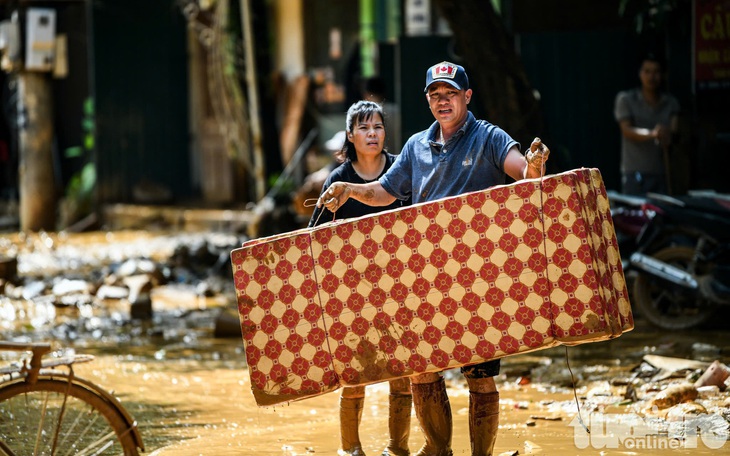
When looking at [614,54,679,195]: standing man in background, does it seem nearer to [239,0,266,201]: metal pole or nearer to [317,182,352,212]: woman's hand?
[317,182,352,212]: woman's hand

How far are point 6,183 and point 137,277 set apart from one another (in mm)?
10829

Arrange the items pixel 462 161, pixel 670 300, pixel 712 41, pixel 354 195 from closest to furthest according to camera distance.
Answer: pixel 462 161 < pixel 354 195 < pixel 670 300 < pixel 712 41

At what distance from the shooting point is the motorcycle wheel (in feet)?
28.9

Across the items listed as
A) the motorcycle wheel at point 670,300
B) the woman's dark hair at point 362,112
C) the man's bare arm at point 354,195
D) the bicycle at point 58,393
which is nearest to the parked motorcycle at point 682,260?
the motorcycle wheel at point 670,300

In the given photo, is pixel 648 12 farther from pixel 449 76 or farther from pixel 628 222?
pixel 449 76

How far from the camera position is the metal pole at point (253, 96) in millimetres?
15078

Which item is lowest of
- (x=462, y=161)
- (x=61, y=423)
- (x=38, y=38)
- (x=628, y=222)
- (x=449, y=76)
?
(x=61, y=423)

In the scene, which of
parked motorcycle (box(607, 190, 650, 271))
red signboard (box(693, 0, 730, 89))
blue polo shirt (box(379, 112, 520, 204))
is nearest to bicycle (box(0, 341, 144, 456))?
blue polo shirt (box(379, 112, 520, 204))

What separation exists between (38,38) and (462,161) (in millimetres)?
13324

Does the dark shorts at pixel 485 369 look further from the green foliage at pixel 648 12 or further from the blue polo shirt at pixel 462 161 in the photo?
the green foliage at pixel 648 12

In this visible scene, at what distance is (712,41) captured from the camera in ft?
33.0

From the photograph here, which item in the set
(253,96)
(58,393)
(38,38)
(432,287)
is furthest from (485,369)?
(38,38)

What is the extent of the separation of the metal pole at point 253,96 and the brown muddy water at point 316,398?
15.4 feet

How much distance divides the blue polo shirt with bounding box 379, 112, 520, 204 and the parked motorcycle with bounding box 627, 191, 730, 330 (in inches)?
148
